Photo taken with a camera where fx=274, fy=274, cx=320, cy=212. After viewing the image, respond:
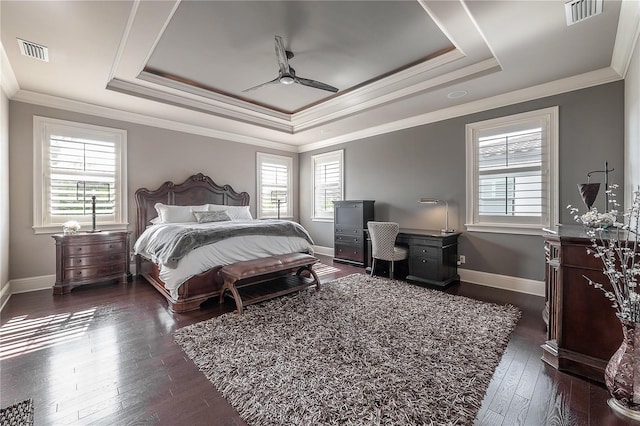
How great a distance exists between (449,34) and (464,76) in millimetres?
881

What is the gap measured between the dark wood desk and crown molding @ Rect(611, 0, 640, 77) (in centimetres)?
251

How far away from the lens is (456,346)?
2234 mm

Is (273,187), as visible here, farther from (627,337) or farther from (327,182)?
(627,337)

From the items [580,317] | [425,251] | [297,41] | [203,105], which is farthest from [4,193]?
[580,317]

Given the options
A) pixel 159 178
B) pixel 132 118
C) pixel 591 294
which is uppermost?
pixel 132 118

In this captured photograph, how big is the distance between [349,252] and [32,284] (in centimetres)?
482

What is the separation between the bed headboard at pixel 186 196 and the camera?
15.2ft

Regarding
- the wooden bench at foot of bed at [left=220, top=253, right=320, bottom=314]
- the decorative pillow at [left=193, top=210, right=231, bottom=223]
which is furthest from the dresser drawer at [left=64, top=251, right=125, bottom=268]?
the wooden bench at foot of bed at [left=220, top=253, right=320, bottom=314]

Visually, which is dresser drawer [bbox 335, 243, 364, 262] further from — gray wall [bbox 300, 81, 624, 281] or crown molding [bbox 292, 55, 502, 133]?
crown molding [bbox 292, 55, 502, 133]

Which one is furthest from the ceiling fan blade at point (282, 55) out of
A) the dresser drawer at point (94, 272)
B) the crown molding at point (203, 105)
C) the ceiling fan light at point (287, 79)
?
the dresser drawer at point (94, 272)

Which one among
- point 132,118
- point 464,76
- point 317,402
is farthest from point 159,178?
point 464,76

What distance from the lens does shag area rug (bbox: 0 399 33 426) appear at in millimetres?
1451

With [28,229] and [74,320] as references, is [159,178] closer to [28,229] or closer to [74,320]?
[28,229]

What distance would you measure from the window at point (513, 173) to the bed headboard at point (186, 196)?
438 cm
